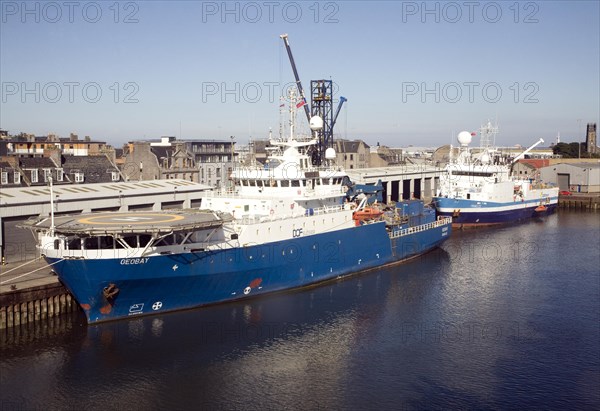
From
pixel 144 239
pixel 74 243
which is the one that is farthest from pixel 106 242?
pixel 144 239

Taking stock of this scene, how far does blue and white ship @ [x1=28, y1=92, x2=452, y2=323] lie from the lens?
2572 cm

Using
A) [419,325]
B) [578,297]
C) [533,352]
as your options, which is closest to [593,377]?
[533,352]

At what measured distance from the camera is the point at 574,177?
3509 inches

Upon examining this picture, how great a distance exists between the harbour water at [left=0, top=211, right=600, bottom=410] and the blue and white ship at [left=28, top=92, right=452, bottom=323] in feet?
3.98

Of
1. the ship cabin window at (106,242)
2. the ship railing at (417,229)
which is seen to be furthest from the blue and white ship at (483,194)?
the ship cabin window at (106,242)

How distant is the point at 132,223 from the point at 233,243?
17.3ft

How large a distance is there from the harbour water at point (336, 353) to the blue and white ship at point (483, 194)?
25.5 m

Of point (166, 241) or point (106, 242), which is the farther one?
point (166, 241)

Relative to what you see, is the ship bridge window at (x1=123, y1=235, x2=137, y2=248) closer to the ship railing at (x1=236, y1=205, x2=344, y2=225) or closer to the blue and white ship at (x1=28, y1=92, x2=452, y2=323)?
the blue and white ship at (x1=28, y1=92, x2=452, y2=323)

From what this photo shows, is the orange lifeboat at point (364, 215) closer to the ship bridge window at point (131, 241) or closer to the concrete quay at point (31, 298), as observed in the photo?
the ship bridge window at point (131, 241)

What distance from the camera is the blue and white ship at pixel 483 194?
6134 centimetres

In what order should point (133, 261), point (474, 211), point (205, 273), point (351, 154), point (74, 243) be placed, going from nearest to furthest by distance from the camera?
point (133, 261), point (74, 243), point (205, 273), point (474, 211), point (351, 154)

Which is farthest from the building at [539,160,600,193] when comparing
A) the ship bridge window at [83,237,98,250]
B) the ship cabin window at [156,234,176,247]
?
the ship bridge window at [83,237,98,250]

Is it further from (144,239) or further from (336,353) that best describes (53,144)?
(336,353)
